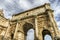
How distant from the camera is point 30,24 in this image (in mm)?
15781

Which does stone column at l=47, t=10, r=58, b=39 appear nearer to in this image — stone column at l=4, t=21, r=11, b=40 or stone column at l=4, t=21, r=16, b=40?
stone column at l=4, t=21, r=16, b=40

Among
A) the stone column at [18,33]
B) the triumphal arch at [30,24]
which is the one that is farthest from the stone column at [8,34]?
the stone column at [18,33]

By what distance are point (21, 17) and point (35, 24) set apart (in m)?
3.41

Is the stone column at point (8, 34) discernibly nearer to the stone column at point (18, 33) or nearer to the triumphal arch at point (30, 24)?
the triumphal arch at point (30, 24)


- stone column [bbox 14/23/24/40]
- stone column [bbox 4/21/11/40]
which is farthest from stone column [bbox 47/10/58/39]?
stone column [bbox 4/21/11/40]

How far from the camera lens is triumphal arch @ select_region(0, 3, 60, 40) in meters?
13.7

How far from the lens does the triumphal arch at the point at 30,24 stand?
45.0 ft

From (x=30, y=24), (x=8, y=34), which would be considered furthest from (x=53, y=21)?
(x=8, y=34)

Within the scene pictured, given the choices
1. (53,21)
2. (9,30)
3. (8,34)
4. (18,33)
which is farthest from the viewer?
(9,30)

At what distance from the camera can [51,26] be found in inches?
534

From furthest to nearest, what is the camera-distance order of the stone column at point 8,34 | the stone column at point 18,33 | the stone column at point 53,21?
the stone column at point 8,34 → the stone column at point 18,33 → the stone column at point 53,21

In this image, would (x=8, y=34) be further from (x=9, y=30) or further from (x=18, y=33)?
(x=18, y=33)

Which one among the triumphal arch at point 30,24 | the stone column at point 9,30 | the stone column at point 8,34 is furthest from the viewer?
the stone column at point 9,30

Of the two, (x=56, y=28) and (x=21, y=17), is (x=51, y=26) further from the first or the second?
(x=21, y=17)
